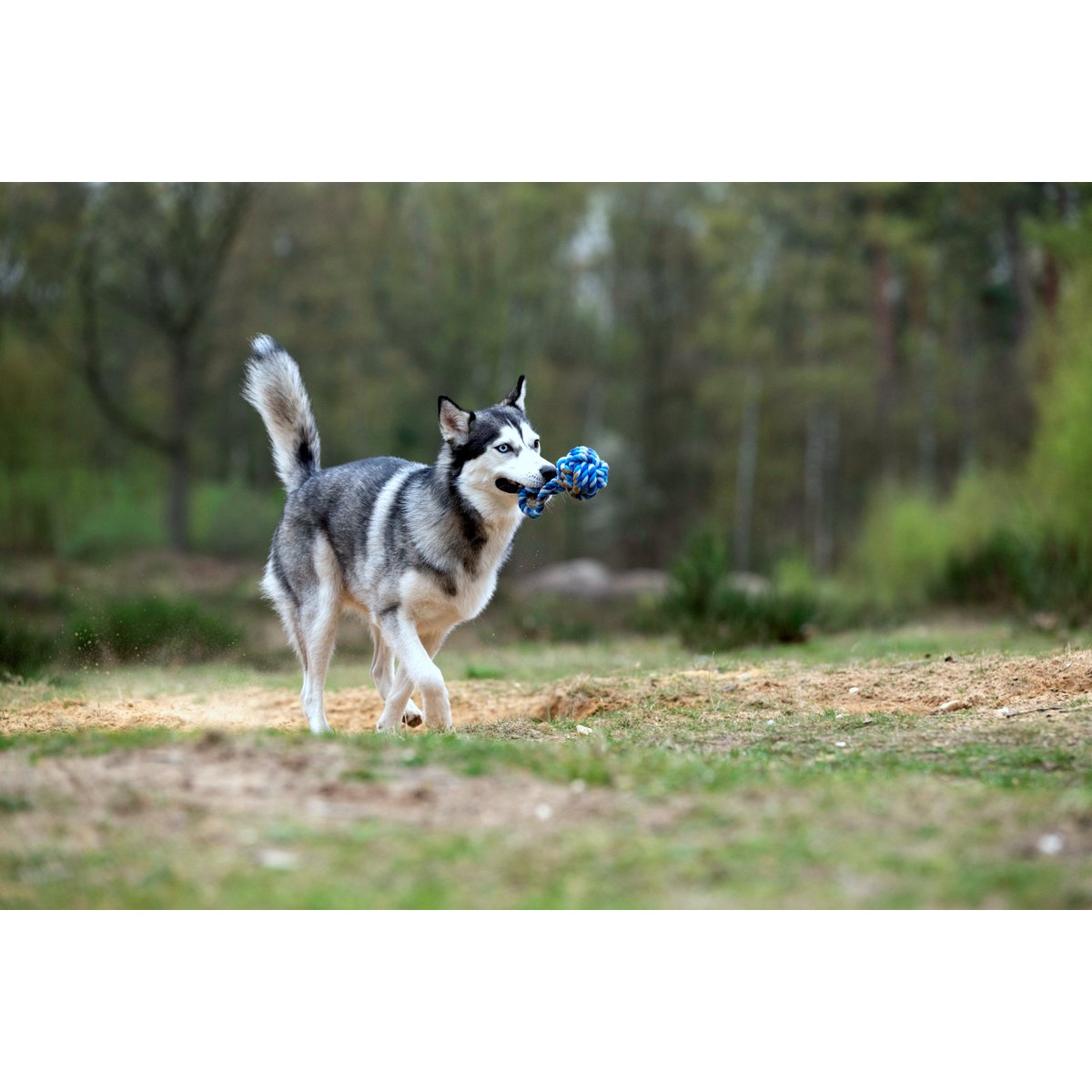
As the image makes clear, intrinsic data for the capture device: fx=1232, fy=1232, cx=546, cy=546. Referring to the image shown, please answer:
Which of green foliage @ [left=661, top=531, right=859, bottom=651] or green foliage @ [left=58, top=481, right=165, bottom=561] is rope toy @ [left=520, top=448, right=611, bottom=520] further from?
green foliage @ [left=58, top=481, right=165, bottom=561]

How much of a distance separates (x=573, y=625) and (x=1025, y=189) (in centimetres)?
1031

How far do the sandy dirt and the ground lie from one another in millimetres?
328

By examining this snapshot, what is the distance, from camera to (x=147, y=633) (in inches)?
395

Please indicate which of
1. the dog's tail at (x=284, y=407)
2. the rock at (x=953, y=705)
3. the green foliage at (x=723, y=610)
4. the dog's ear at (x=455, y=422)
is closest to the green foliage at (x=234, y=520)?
the green foliage at (x=723, y=610)

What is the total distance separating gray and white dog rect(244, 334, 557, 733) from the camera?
6.07 meters

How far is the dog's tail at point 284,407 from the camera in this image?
22.8 ft

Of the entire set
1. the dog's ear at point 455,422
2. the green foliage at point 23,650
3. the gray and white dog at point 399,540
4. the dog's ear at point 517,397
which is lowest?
the green foliage at point 23,650

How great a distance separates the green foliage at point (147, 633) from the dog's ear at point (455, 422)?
15.8 feet

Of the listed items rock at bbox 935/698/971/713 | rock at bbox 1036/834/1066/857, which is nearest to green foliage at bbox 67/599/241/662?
rock at bbox 935/698/971/713

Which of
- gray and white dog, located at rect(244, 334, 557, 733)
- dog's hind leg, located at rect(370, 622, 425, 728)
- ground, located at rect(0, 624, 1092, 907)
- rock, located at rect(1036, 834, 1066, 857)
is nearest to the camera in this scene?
ground, located at rect(0, 624, 1092, 907)

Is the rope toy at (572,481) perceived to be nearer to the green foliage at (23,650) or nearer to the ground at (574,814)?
the ground at (574,814)

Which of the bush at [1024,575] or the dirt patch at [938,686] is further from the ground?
the bush at [1024,575]
